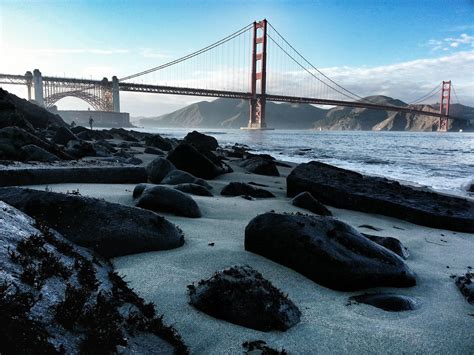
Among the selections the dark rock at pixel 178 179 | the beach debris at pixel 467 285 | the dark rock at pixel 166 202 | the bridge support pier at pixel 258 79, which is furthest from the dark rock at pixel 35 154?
the bridge support pier at pixel 258 79

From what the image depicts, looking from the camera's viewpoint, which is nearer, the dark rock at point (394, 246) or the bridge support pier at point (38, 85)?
the dark rock at point (394, 246)

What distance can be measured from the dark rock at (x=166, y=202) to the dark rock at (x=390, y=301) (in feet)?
5.94

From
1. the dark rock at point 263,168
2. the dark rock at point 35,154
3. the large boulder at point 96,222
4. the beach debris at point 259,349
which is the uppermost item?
the dark rock at point 35,154

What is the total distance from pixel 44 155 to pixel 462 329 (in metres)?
5.25

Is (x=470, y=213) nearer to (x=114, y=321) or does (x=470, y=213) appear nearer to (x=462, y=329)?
(x=462, y=329)

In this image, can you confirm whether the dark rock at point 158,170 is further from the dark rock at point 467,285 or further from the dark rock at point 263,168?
the dark rock at point 467,285

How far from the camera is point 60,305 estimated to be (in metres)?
1.22

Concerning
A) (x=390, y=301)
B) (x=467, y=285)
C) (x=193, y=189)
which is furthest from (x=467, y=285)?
(x=193, y=189)

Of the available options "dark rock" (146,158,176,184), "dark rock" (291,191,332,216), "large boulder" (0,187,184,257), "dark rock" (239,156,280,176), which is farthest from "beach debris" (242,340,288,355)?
"dark rock" (239,156,280,176)

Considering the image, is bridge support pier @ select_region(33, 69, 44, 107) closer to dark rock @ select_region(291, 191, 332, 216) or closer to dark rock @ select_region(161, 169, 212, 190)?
dark rock @ select_region(161, 169, 212, 190)

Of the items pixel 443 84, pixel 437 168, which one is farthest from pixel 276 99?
pixel 443 84

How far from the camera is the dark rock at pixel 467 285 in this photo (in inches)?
88.6

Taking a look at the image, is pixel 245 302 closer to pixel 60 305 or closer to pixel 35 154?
pixel 60 305

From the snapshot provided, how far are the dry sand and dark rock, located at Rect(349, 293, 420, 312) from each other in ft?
0.17
